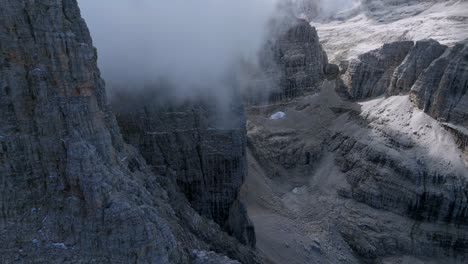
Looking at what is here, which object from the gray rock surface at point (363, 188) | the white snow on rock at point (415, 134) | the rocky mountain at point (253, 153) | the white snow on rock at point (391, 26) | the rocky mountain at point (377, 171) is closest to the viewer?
the rocky mountain at point (253, 153)

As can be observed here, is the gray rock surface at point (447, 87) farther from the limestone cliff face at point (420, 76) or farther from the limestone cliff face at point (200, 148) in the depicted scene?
the limestone cliff face at point (200, 148)

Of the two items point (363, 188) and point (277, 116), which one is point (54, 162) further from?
point (277, 116)

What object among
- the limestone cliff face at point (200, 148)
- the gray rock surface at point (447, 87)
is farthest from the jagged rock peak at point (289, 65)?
the limestone cliff face at point (200, 148)

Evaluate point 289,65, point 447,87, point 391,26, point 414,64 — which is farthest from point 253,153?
point 391,26

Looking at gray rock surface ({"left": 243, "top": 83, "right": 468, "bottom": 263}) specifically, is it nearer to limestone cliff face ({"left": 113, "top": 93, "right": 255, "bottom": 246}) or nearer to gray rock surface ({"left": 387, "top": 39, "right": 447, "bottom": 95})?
gray rock surface ({"left": 387, "top": 39, "right": 447, "bottom": 95})

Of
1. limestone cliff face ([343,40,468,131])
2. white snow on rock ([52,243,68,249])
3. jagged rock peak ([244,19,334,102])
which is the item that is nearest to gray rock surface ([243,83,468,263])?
limestone cliff face ([343,40,468,131])

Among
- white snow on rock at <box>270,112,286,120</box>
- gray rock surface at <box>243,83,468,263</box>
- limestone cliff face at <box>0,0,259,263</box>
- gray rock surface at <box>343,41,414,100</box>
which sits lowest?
gray rock surface at <box>243,83,468,263</box>
